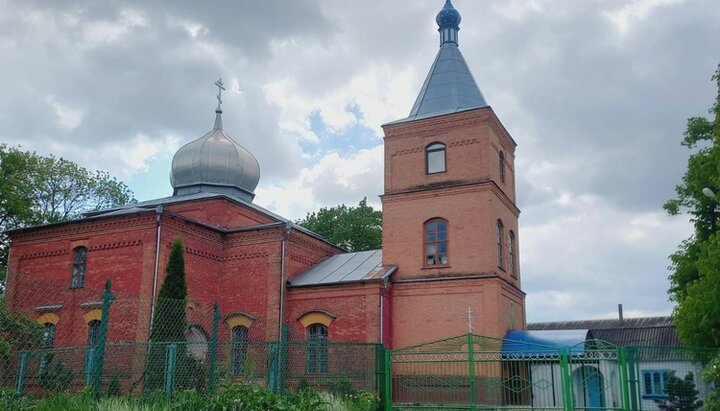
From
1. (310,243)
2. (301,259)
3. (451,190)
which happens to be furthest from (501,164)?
(301,259)

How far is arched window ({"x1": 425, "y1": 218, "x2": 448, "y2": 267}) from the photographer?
20844mm

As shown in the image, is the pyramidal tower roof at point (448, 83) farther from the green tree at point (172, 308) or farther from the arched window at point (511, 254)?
the green tree at point (172, 308)

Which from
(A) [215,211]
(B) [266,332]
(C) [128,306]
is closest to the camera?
(C) [128,306]

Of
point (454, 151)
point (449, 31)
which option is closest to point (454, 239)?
point (454, 151)

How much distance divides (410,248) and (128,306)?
890cm

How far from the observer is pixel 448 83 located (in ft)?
75.3

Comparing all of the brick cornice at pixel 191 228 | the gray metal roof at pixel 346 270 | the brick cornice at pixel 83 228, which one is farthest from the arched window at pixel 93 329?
the gray metal roof at pixel 346 270

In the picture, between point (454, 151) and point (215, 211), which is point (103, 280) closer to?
point (215, 211)

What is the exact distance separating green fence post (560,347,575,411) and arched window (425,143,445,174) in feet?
30.1

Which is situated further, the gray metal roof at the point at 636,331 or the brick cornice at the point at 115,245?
the gray metal roof at the point at 636,331

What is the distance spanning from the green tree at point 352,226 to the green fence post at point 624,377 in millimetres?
25090

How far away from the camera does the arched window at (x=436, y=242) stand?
68.4 ft

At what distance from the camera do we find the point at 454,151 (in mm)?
21453

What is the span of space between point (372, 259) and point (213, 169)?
773cm
